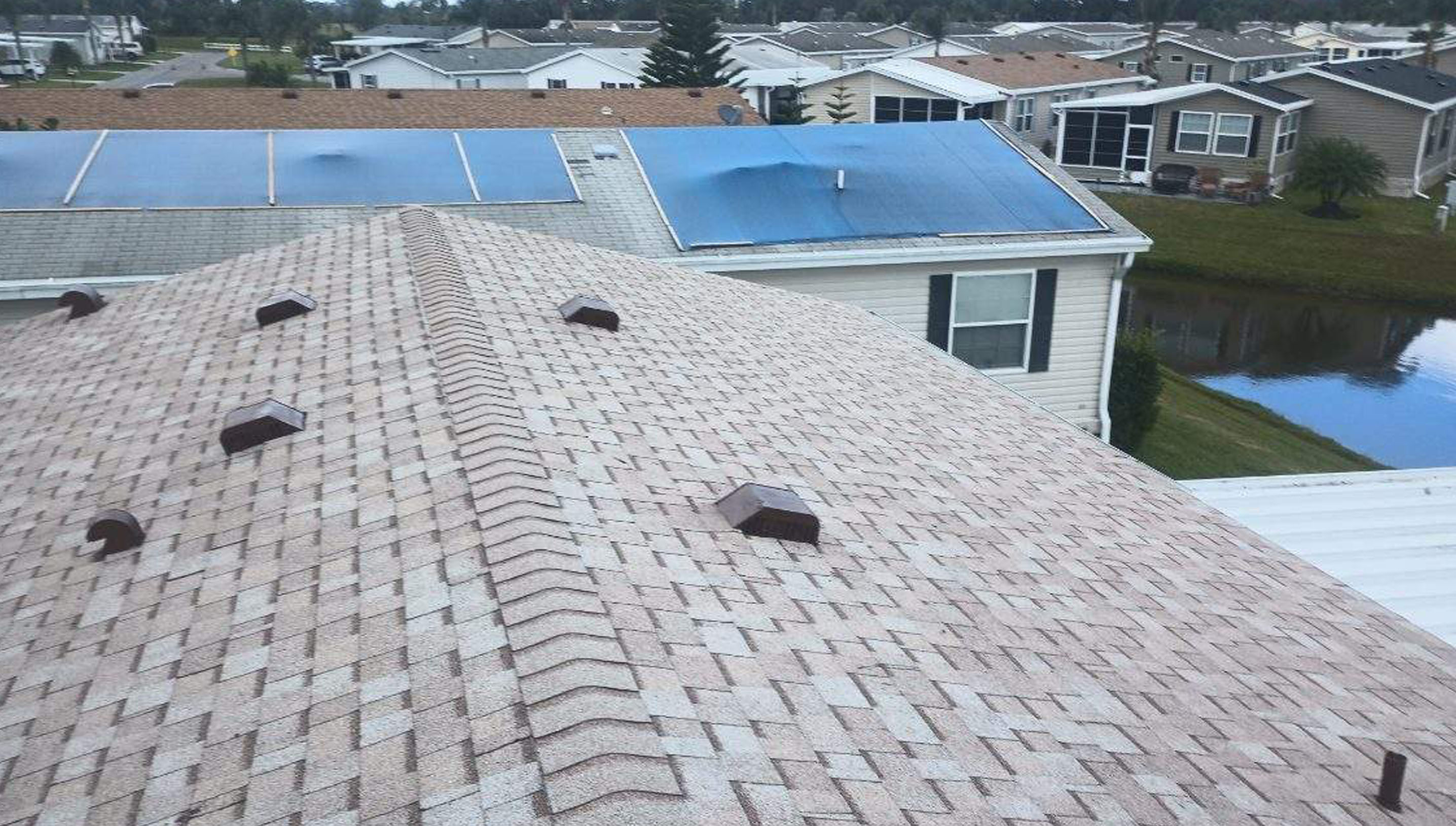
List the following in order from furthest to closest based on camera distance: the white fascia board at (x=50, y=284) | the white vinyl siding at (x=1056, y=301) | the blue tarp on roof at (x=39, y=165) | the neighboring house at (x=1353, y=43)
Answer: the neighboring house at (x=1353, y=43) < the white vinyl siding at (x=1056, y=301) < the blue tarp on roof at (x=39, y=165) < the white fascia board at (x=50, y=284)

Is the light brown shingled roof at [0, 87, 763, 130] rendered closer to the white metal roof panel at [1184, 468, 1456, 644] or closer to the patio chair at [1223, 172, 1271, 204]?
the white metal roof panel at [1184, 468, 1456, 644]

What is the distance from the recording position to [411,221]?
37.1ft

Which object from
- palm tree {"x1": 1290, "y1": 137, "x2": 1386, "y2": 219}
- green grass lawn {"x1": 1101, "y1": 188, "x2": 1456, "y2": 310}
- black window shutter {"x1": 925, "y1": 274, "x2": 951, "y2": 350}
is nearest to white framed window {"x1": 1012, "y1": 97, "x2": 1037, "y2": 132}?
green grass lawn {"x1": 1101, "y1": 188, "x2": 1456, "y2": 310}

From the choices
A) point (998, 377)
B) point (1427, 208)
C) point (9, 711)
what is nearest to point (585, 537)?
point (9, 711)

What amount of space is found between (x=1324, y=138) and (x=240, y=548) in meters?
46.7

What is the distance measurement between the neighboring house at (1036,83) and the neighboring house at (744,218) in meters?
32.7

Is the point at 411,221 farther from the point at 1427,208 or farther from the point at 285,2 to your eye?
the point at 285,2

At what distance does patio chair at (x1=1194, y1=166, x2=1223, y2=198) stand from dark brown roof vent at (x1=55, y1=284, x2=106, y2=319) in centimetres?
4022

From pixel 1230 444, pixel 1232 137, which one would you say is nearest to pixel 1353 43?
pixel 1232 137

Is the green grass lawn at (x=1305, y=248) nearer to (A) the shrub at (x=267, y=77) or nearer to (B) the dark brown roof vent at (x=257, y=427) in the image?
(B) the dark brown roof vent at (x=257, y=427)

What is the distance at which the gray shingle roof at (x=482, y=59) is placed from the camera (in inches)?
2015

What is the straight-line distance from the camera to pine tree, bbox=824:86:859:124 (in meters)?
45.7

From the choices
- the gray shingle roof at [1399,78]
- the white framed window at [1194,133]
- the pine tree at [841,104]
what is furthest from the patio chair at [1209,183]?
the pine tree at [841,104]

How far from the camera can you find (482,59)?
5231 centimetres
